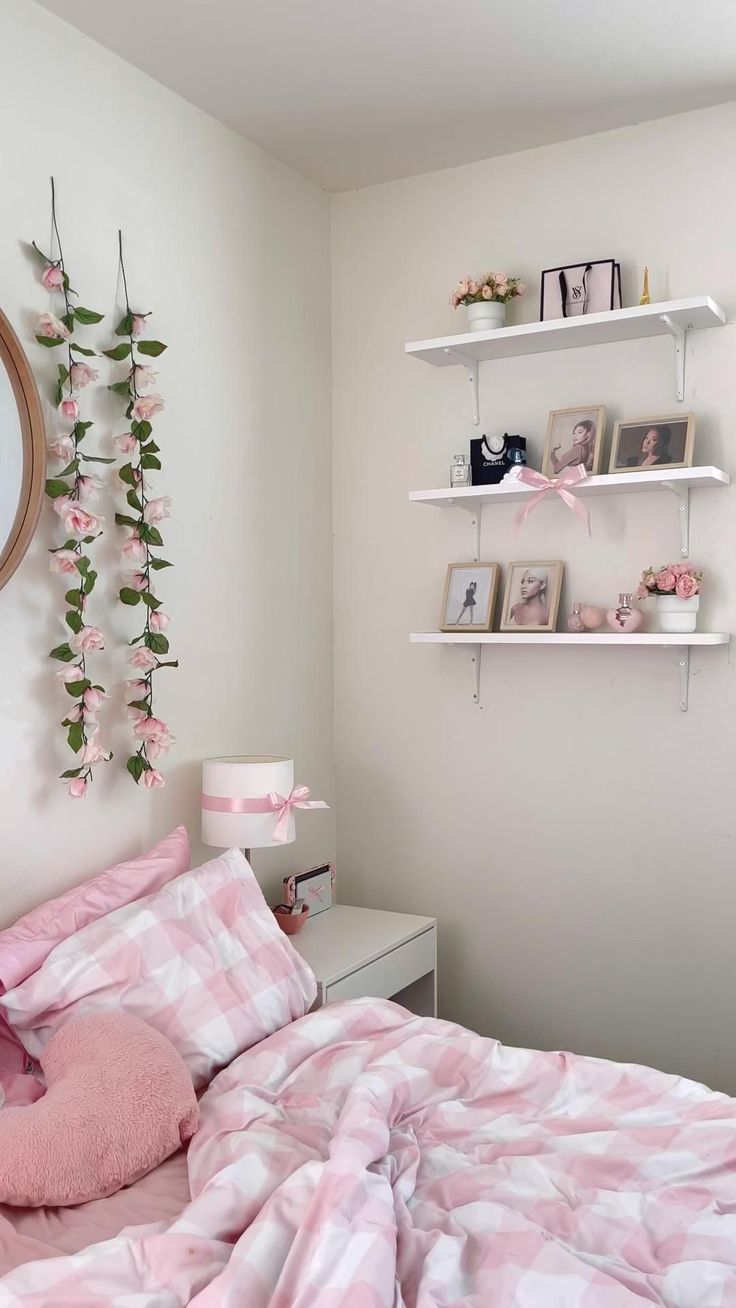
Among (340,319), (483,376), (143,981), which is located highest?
(340,319)

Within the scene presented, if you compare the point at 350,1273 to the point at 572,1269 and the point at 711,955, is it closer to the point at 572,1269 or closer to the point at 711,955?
the point at 572,1269

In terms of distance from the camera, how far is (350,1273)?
1.28m

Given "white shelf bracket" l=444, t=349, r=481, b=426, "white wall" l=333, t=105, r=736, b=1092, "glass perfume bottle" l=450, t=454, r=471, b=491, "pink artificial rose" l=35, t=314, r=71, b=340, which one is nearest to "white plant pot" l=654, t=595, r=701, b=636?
"white wall" l=333, t=105, r=736, b=1092

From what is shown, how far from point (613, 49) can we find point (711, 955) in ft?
7.24

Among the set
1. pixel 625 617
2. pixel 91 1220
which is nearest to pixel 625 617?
pixel 625 617

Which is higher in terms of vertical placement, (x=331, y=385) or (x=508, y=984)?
(x=331, y=385)

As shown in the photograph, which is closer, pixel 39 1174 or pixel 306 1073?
pixel 39 1174

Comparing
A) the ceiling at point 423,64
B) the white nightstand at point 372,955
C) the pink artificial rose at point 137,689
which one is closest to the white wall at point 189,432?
the pink artificial rose at point 137,689

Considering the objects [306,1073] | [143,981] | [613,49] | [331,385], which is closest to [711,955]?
[306,1073]

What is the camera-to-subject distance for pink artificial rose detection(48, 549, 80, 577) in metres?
2.22

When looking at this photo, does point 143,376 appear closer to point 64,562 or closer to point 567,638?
point 64,562

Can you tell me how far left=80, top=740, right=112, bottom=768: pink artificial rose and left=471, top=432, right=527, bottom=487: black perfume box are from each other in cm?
127

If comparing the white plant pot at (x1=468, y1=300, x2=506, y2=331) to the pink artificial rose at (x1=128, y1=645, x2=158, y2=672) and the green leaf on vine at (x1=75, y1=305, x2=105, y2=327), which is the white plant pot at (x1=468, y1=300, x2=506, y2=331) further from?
the pink artificial rose at (x1=128, y1=645, x2=158, y2=672)

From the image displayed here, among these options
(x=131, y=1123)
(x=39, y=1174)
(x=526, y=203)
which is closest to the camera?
(x=39, y=1174)
